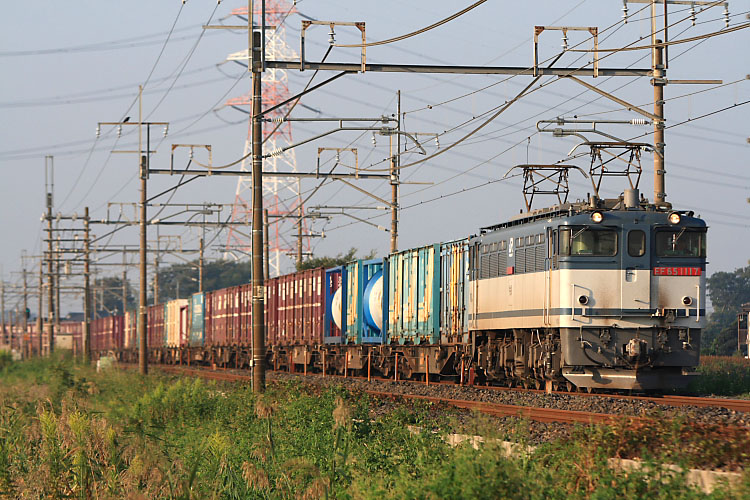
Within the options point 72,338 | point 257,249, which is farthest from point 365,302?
point 72,338

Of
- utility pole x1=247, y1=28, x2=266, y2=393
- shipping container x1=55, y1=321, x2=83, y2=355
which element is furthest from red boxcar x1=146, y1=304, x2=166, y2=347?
utility pole x1=247, y1=28, x2=266, y2=393

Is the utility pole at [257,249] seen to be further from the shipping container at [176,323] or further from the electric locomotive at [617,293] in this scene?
the shipping container at [176,323]

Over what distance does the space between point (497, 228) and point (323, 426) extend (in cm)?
1114

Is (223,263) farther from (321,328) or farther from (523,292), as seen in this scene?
(523,292)

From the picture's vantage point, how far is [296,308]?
42.9 metres

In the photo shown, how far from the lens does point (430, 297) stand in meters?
29.6

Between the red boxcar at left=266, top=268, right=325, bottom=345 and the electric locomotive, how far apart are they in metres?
18.2

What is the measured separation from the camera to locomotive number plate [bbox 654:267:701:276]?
21547mm

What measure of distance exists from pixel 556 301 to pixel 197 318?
40058 mm

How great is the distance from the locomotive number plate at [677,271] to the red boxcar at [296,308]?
19502 mm

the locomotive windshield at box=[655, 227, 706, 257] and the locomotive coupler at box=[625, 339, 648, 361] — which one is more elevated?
the locomotive windshield at box=[655, 227, 706, 257]

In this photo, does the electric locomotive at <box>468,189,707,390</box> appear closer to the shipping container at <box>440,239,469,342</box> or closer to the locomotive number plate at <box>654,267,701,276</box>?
the locomotive number plate at <box>654,267,701,276</box>

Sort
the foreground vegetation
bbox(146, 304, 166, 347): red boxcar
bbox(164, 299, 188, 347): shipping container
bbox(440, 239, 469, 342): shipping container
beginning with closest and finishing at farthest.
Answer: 1. the foreground vegetation
2. bbox(440, 239, 469, 342): shipping container
3. bbox(164, 299, 188, 347): shipping container
4. bbox(146, 304, 166, 347): red boxcar

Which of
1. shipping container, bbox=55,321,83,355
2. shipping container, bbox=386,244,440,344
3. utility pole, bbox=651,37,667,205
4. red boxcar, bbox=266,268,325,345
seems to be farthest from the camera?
shipping container, bbox=55,321,83,355
